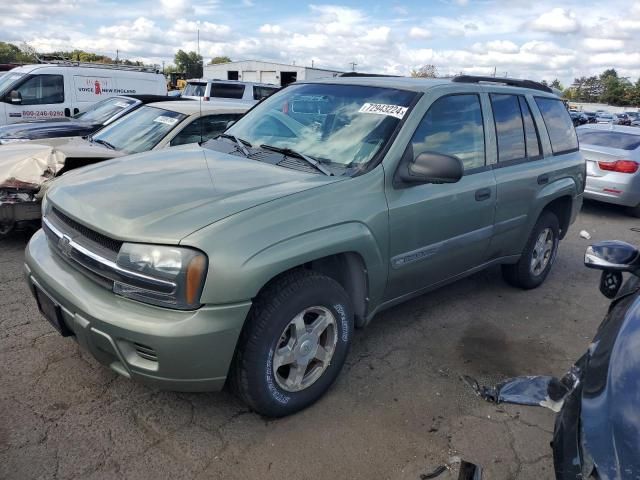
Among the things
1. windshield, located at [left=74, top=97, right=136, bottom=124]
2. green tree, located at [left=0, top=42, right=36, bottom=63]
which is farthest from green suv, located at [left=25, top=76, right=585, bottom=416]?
green tree, located at [left=0, top=42, right=36, bottom=63]

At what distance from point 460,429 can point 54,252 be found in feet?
8.08

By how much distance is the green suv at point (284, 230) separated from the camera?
2303 millimetres

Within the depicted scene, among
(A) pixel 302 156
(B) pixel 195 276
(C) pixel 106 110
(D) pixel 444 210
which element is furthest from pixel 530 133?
(C) pixel 106 110

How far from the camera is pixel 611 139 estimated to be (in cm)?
902

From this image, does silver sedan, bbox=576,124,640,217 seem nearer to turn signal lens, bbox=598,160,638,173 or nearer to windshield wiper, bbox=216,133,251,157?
turn signal lens, bbox=598,160,638,173

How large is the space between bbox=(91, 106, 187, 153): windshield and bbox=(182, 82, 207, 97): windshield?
346 inches

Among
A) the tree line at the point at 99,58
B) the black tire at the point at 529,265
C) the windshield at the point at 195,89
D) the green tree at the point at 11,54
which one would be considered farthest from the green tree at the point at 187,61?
the black tire at the point at 529,265

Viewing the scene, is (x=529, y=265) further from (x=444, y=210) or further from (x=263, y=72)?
(x=263, y=72)

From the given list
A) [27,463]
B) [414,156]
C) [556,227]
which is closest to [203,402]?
[27,463]

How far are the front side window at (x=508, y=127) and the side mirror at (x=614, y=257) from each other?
1644mm

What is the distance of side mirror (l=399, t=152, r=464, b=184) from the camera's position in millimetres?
2904

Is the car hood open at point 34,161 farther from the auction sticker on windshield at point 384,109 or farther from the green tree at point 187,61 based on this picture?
the green tree at point 187,61

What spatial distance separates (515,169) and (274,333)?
254cm

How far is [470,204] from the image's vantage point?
3576 millimetres
